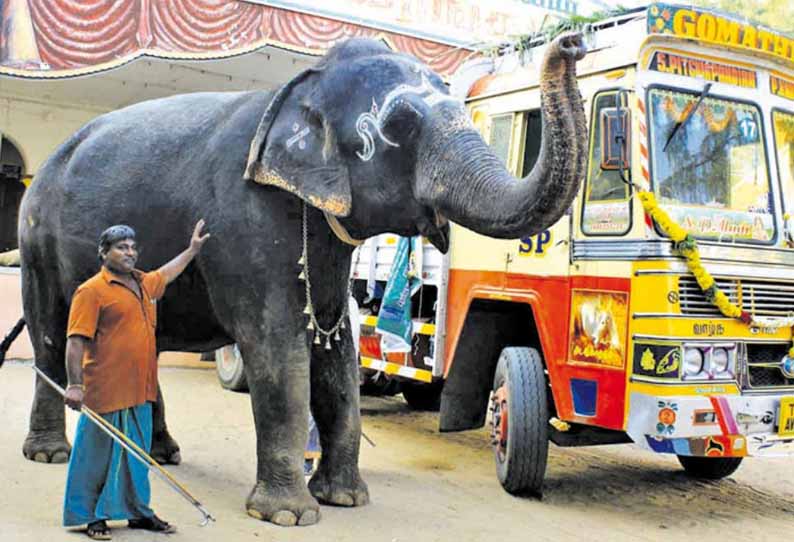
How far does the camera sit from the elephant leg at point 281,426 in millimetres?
5160

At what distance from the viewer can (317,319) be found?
5.49 meters

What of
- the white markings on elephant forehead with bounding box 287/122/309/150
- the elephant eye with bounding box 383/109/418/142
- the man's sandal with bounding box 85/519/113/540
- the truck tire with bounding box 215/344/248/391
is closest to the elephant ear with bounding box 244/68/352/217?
the white markings on elephant forehead with bounding box 287/122/309/150

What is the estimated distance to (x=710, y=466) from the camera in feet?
23.9

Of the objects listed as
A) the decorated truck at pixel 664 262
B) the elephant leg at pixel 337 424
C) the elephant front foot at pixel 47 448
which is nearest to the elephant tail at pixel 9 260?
the elephant front foot at pixel 47 448

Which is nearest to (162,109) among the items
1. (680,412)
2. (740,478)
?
(680,412)

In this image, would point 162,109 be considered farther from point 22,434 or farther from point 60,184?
point 22,434

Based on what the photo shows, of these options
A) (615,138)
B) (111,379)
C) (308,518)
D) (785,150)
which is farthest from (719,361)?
(111,379)

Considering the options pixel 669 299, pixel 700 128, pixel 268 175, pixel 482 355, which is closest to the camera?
pixel 268 175

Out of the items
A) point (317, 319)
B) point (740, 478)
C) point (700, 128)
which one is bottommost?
point (740, 478)

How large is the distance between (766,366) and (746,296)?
446 mm

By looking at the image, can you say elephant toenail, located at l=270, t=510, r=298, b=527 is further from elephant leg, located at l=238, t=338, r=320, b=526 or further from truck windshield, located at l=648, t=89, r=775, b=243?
truck windshield, located at l=648, t=89, r=775, b=243

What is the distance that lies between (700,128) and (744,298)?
3.48 feet

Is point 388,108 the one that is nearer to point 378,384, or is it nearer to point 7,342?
point 7,342

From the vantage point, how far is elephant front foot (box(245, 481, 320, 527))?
5.11 m
